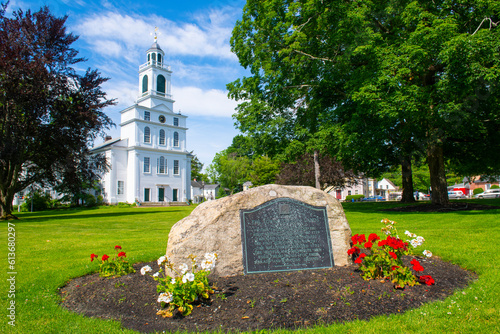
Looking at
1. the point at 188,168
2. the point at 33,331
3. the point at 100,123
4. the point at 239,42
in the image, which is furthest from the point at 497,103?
the point at 188,168

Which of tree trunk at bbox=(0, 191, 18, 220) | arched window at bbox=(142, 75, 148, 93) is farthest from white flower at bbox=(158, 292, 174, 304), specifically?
arched window at bbox=(142, 75, 148, 93)

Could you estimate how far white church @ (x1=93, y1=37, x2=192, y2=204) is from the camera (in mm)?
47156

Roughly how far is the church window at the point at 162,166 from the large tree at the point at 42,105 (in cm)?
2630

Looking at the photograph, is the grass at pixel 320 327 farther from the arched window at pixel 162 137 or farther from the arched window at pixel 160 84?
the arched window at pixel 160 84

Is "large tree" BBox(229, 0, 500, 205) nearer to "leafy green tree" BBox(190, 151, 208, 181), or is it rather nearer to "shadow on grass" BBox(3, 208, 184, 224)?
"shadow on grass" BBox(3, 208, 184, 224)

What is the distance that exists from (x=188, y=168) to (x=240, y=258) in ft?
164

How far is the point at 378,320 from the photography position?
3785 mm

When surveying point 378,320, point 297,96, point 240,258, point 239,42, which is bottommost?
point 378,320

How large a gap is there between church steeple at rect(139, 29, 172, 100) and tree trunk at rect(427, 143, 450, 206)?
41.2 m

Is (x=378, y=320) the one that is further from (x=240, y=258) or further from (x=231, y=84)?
(x=231, y=84)

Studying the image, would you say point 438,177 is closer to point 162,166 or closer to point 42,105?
point 42,105

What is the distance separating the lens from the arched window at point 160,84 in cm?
5082

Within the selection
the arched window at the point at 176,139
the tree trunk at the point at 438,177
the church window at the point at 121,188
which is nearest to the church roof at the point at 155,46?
the arched window at the point at 176,139

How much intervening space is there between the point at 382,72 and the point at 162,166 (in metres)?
41.6
